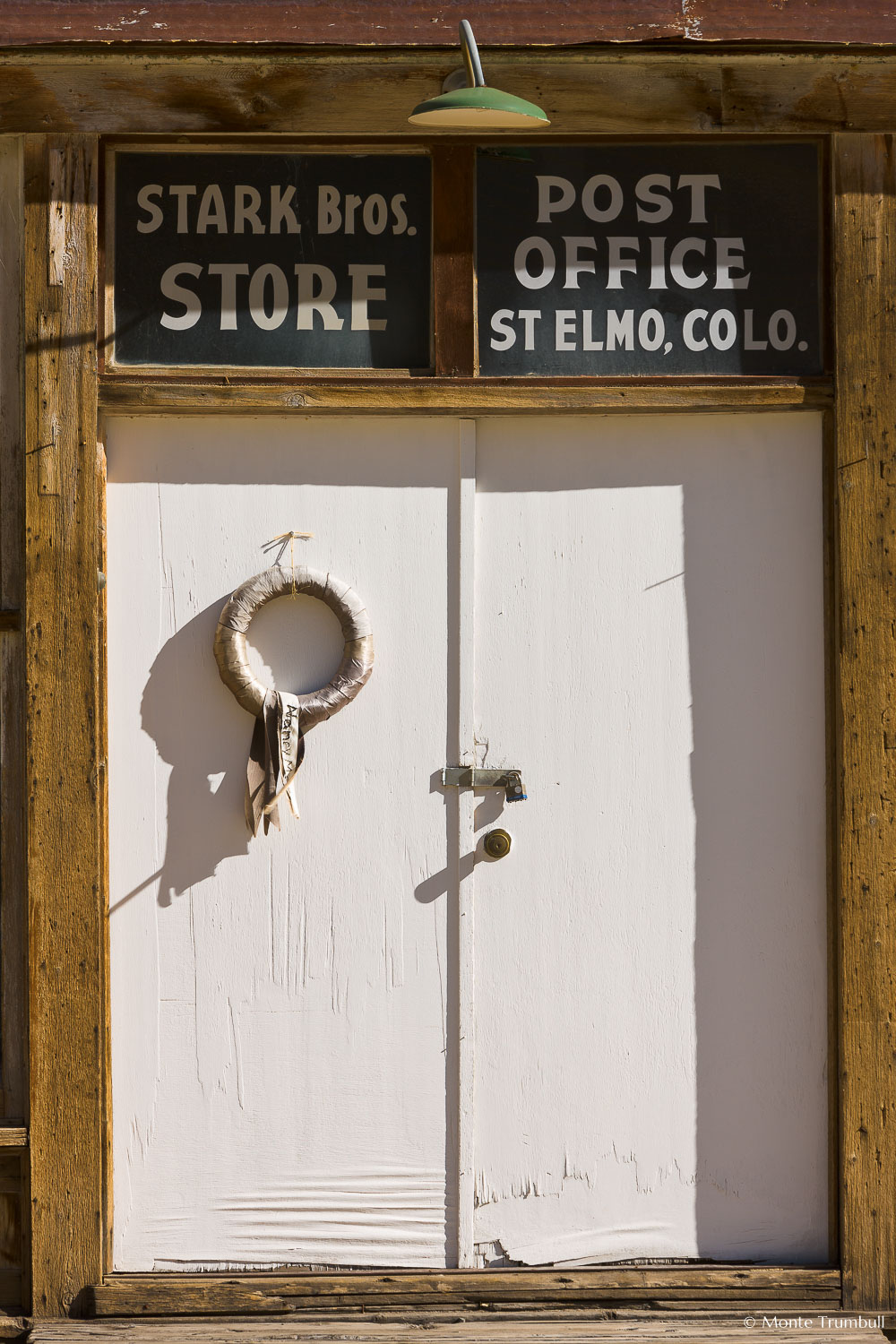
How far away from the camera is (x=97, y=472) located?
3.18 m

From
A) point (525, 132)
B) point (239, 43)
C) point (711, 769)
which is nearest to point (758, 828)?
point (711, 769)

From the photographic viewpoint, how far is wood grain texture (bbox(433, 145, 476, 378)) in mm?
3215

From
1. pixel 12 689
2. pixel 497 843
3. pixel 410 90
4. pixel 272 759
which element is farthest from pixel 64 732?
pixel 410 90

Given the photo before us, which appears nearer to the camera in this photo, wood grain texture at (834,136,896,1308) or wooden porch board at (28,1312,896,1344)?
wooden porch board at (28,1312,896,1344)

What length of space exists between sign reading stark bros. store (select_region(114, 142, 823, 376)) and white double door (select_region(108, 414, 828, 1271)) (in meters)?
0.22

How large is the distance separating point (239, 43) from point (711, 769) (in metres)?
2.43

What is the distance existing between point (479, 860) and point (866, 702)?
119cm

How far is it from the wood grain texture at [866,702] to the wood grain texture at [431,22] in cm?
34

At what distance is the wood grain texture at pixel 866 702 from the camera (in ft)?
10.4

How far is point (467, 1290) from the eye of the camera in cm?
319

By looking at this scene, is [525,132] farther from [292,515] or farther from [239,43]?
[292,515]

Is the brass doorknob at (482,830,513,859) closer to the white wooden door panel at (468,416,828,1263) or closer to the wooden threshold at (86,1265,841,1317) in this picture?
the white wooden door panel at (468,416,828,1263)

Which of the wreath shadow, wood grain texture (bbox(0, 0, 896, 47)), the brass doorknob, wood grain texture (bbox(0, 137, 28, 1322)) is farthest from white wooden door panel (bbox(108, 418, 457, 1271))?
wood grain texture (bbox(0, 0, 896, 47))

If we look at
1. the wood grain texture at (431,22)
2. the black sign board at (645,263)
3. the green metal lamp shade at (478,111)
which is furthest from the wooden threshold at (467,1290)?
the wood grain texture at (431,22)
